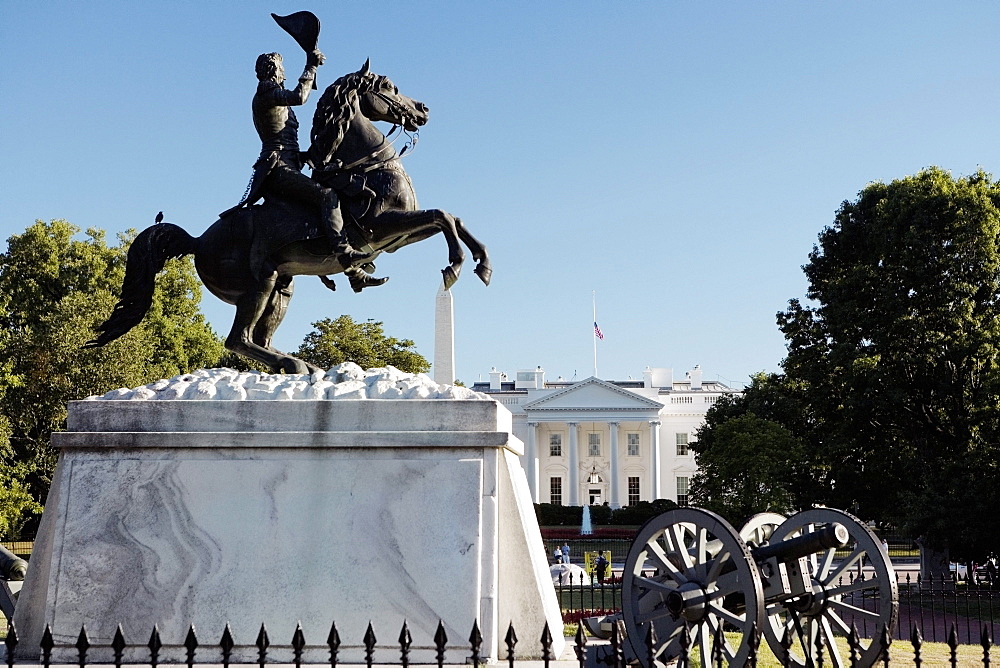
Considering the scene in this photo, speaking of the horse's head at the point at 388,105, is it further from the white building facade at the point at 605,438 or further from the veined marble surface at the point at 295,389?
the white building facade at the point at 605,438

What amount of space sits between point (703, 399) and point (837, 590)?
75.7m

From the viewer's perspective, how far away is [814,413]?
25.5 m

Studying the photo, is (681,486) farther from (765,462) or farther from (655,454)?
(765,462)

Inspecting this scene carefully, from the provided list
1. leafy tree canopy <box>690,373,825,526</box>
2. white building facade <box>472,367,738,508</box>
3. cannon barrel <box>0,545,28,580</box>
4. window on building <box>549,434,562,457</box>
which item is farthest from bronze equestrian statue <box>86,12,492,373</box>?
window on building <box>549,434,562,457</box>

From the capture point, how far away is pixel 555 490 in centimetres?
8031

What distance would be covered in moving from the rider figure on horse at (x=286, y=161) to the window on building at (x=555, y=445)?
72182mm

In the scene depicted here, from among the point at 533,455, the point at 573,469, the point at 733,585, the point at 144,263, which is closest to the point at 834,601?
the point at 733,585

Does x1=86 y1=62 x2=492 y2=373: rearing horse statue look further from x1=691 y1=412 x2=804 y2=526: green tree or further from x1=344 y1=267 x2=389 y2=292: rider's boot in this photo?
x1=691 y1=412 x2=804 y2=526: green tree

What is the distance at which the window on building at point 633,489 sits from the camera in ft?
261

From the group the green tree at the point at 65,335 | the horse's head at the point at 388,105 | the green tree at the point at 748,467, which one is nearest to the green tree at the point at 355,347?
the green tree at the point at 65,335

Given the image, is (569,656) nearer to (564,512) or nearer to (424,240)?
(424,240)

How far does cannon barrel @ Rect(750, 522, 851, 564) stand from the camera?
696 cm

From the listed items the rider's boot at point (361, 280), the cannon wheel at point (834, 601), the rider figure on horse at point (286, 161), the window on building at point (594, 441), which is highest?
the window on building at point (594, 441)

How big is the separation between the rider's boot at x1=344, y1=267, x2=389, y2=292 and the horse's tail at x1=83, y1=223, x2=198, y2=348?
1.40 m
